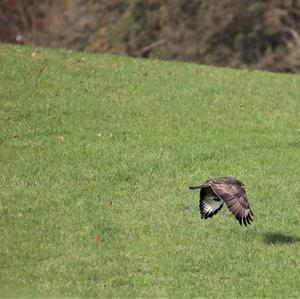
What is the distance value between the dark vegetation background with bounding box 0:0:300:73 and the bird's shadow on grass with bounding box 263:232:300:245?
2197cm

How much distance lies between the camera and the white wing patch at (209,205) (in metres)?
14.5

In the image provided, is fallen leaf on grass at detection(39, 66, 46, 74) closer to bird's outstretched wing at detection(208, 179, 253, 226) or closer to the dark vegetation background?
bird's outstretched wing at detection(208, 179, 253, 226)

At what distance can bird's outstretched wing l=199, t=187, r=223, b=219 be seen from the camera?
14.5 metres

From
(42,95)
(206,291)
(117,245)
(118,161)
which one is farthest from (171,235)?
(42,95)

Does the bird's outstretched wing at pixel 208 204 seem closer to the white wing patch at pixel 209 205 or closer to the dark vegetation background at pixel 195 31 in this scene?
the white wing patch at pixel 209 205

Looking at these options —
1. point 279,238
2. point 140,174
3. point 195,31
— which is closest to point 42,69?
point 140,174

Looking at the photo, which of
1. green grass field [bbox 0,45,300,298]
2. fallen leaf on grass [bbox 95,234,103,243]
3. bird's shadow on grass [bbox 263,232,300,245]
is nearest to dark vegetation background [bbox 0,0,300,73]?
green grass field [bbox 0,45,300,298]

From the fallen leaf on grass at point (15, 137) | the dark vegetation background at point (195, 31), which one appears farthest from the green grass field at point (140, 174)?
the dark vegetation background at point (195, 31)

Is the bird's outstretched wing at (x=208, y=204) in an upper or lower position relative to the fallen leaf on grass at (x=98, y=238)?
upper

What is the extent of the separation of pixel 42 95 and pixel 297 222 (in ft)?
23.9

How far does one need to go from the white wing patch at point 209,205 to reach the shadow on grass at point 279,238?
76cm

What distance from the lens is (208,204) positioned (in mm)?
14586

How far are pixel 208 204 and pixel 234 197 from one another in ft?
4.14

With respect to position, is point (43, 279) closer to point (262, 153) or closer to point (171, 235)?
point (171, 235)
